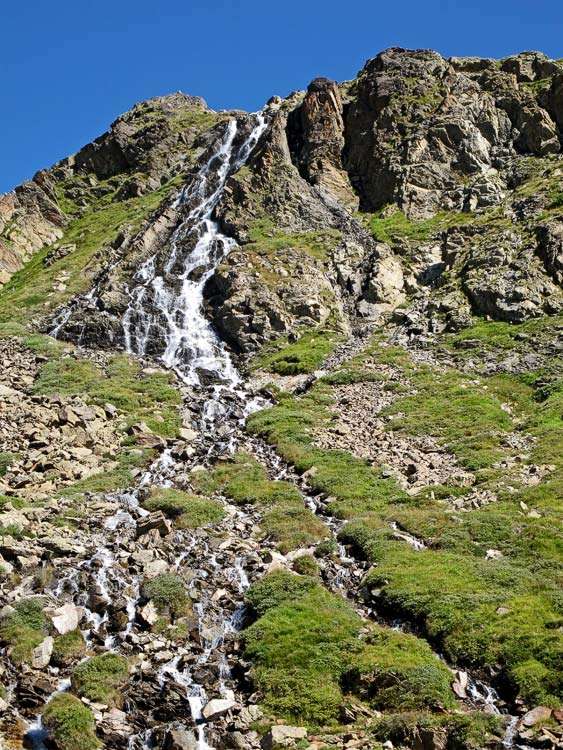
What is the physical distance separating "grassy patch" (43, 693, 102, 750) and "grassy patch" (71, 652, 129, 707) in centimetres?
58

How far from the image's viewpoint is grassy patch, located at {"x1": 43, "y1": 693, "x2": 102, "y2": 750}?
18.4m

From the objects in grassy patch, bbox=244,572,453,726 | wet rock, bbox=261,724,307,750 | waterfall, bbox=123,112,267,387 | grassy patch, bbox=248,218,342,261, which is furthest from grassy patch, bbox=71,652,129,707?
grassy patch, bbox=248,218,342,261

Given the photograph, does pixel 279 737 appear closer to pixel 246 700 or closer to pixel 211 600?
pixel 246 700

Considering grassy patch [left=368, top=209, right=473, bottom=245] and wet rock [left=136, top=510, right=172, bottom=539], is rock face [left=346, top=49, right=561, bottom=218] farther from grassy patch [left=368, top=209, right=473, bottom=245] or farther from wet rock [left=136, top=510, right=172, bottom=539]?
wet rock [left=136, top=510, right=172, bottom=539]

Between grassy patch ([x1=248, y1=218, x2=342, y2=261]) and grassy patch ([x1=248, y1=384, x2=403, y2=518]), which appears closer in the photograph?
grassy patch ([x1=248, y1=384, x2=403, y2=518])

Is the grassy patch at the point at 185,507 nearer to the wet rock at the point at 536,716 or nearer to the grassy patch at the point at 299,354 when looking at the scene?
the wet rock at the point at 536,716

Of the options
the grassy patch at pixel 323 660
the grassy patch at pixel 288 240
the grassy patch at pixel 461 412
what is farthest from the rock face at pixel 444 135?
the grassy patch at pixel 323 660

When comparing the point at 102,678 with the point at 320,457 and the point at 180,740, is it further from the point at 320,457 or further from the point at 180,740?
the point at 320,457

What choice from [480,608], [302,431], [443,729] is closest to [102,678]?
[443,729]

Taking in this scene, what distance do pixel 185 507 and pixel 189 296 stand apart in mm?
37389

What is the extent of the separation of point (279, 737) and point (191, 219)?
6851 centimetres

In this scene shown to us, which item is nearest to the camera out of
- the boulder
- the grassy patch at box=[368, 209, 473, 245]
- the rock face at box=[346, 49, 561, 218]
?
the boulder

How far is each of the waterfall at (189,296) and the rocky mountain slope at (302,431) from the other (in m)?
0.37

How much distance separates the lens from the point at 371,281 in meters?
67.0
